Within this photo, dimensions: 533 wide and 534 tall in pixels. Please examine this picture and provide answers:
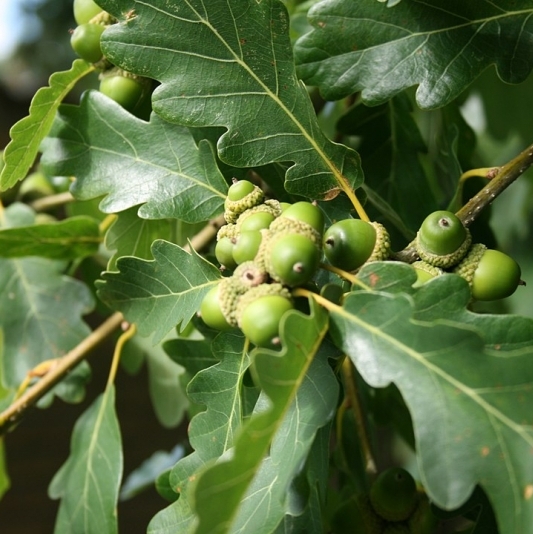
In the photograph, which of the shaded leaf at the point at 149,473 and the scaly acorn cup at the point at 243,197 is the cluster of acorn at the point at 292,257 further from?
the shaded leaf at the point at 149,473

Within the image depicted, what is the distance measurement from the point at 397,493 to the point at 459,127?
47cm

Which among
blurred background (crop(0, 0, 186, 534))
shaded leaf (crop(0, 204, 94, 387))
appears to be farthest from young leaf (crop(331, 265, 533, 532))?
blurred background (crop(0, 0, 186, 534))

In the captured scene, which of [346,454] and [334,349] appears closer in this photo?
[334,349]

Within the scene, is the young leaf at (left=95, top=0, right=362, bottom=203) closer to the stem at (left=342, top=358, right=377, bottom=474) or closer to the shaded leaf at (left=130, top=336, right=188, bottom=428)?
the stem at (left=342, top=358, right=377, bottom=474)

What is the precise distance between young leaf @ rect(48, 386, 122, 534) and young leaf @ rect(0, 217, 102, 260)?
20 cm

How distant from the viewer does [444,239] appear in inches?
22.1

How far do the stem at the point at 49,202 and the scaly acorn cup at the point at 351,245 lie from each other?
70 centimetres

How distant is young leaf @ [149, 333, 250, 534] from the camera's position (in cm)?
62

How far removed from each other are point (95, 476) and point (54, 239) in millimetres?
316

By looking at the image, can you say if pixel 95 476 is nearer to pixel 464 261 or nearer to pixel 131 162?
pixel 131 162

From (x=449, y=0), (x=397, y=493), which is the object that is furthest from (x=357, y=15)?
(x=397, y=493)

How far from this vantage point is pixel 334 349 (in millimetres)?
587

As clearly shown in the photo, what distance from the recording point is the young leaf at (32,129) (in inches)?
27.4

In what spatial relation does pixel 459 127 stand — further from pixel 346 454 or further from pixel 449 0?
pixel 346 454
